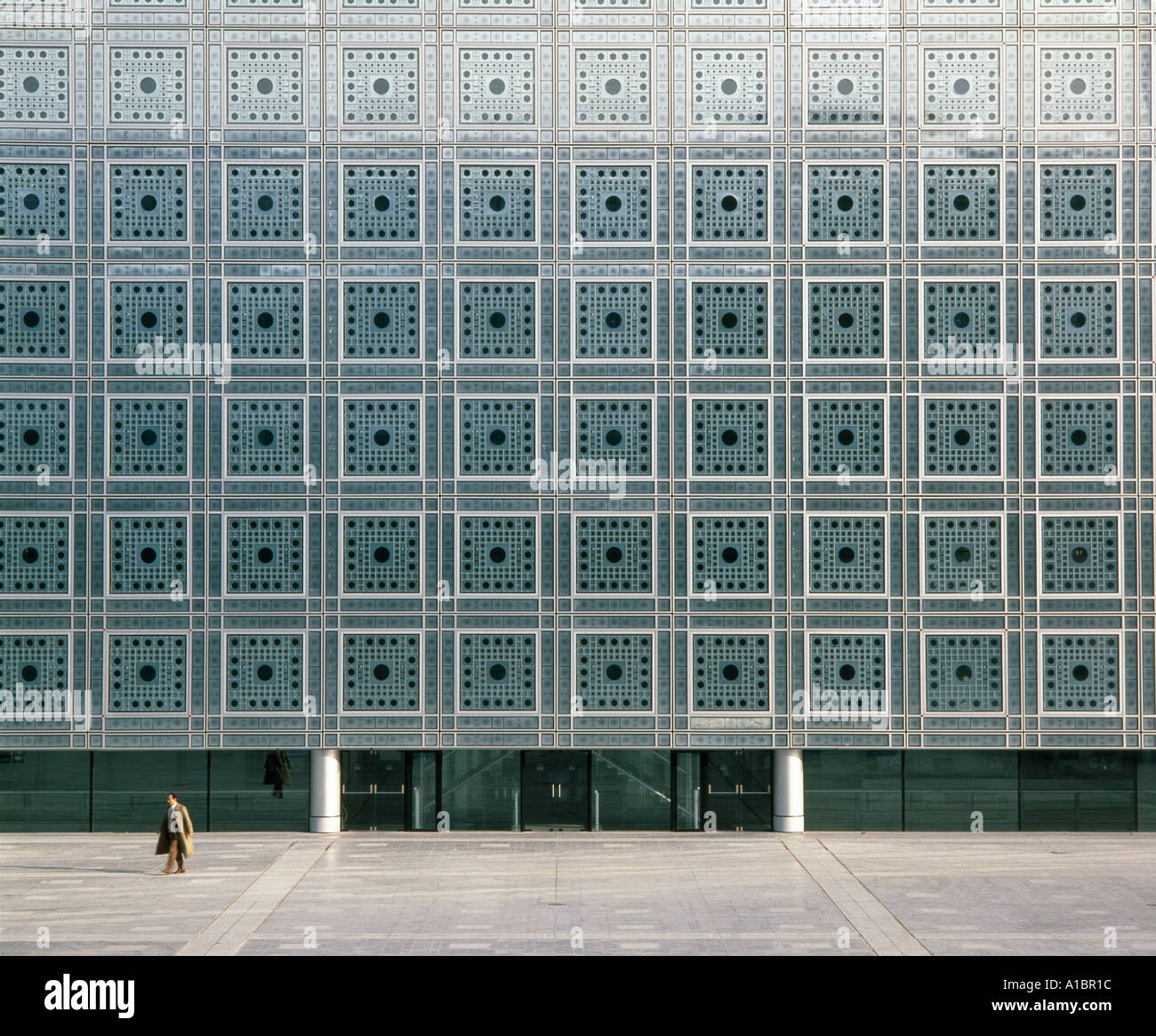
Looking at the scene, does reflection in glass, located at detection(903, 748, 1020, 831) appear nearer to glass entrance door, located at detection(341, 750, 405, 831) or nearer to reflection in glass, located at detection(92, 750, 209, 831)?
glass entrance door, located at detection(341, 750, 405, 831)

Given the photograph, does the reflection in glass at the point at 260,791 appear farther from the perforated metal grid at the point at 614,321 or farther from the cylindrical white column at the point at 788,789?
the perforated metal grid at the point at 614,321

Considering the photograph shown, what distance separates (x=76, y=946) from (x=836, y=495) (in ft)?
56.4

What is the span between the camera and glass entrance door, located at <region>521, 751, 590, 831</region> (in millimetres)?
28578

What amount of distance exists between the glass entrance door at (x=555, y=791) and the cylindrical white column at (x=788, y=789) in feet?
13.6

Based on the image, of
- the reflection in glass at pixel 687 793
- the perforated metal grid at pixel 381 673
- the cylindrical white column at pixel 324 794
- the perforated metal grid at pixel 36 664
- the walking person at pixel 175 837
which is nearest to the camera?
the walking person at pixel 175 837

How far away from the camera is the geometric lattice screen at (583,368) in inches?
1115

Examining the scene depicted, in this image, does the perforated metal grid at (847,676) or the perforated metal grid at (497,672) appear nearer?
the perforated metal grid at (497,672)

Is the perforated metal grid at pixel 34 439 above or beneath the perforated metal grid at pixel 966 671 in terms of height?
above

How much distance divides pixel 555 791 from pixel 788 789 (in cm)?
506

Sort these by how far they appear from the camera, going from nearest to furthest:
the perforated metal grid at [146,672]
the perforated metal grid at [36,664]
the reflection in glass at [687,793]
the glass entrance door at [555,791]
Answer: the perforated metal grid at [36,664], the perforated metal grid at [146,672], the glass entrance door at [555,791], the reflection in glass at [687,793]

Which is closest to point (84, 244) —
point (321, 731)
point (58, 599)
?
point (58, 599)

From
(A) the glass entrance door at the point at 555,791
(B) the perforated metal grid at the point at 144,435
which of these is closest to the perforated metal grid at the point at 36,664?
(B) the perforated metal grid at the point at 144,435

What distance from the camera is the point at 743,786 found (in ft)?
94.4

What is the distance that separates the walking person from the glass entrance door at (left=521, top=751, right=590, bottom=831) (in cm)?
740
